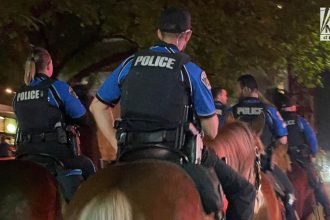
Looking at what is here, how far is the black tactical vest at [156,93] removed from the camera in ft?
15.1

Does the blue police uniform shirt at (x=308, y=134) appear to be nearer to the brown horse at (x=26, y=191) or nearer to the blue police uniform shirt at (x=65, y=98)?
the blue police uniform shirt at (x=65, y=98)

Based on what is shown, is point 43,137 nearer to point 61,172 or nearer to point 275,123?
point 61,172

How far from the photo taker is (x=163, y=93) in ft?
15.1

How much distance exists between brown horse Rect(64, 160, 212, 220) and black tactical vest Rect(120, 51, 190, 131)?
36cm

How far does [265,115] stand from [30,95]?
3.10 m

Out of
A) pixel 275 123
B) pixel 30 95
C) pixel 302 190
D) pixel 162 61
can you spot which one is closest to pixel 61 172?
pixel 30 95

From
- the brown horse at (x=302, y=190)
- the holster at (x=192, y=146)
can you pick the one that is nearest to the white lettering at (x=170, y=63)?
the holster at (x=192, y=146)

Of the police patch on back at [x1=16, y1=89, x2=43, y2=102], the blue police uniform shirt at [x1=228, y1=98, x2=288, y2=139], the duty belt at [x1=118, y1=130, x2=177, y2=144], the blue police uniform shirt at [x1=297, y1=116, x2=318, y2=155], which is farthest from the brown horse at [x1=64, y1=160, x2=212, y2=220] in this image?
the blue police uniform shirt at [x1=297, y1=116, x2=318, y2=155]

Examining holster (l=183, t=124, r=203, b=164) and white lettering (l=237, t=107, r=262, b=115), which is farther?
white lettering (l=237, t=107, r=262, b=115)

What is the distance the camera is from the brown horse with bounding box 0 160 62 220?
5.45m

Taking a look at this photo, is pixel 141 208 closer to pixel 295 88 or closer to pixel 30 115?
pixel 30 115

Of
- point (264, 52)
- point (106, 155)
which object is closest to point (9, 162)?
point (106, 155)

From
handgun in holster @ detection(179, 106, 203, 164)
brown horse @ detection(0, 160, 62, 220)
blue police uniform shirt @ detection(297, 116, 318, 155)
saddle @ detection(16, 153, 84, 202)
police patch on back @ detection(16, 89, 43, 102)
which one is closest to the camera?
handgun in holster @ detection(179, 106, 203, 164)

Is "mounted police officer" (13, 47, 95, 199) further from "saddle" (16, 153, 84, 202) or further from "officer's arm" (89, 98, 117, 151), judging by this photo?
"officer's arm" (89, 98, 117, 151)
